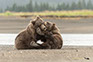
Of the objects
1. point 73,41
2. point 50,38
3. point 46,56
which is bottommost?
point 73,41

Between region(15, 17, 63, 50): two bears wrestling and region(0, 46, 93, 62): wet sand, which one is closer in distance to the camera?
region(0, 46, 93, 62): wet sand

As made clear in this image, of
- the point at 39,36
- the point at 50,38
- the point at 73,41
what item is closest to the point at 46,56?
the point at 39,36

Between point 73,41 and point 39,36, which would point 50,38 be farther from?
point 73,41

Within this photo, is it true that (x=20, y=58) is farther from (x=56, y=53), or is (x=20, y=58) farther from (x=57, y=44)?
(x=57, y=44)

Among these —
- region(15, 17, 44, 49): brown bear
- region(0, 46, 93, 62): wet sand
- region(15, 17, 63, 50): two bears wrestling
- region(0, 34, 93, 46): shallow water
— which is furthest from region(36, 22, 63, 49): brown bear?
region(0, 34, 93, 46): shallow water

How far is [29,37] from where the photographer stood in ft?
27.8

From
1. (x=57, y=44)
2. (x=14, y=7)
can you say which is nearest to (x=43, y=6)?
(x=14, y=7)

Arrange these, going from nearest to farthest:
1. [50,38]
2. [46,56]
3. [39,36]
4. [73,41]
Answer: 1. [46,56]
2. [39,36]
3. [50,38]
4. [73,41]

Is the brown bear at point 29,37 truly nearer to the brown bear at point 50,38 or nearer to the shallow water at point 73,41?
the brown bear at point 50,38

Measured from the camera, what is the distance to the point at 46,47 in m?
8.72

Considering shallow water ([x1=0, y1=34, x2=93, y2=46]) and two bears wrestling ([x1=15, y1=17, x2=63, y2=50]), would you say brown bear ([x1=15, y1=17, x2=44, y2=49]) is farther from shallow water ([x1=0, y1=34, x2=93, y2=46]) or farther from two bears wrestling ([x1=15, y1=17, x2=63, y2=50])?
shallow water ([x1=0, y1=34, x2=93, y2=46])

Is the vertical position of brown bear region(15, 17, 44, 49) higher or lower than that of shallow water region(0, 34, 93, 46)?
higher

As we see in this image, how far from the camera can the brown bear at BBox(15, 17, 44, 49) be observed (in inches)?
332

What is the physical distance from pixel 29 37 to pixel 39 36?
26cm
